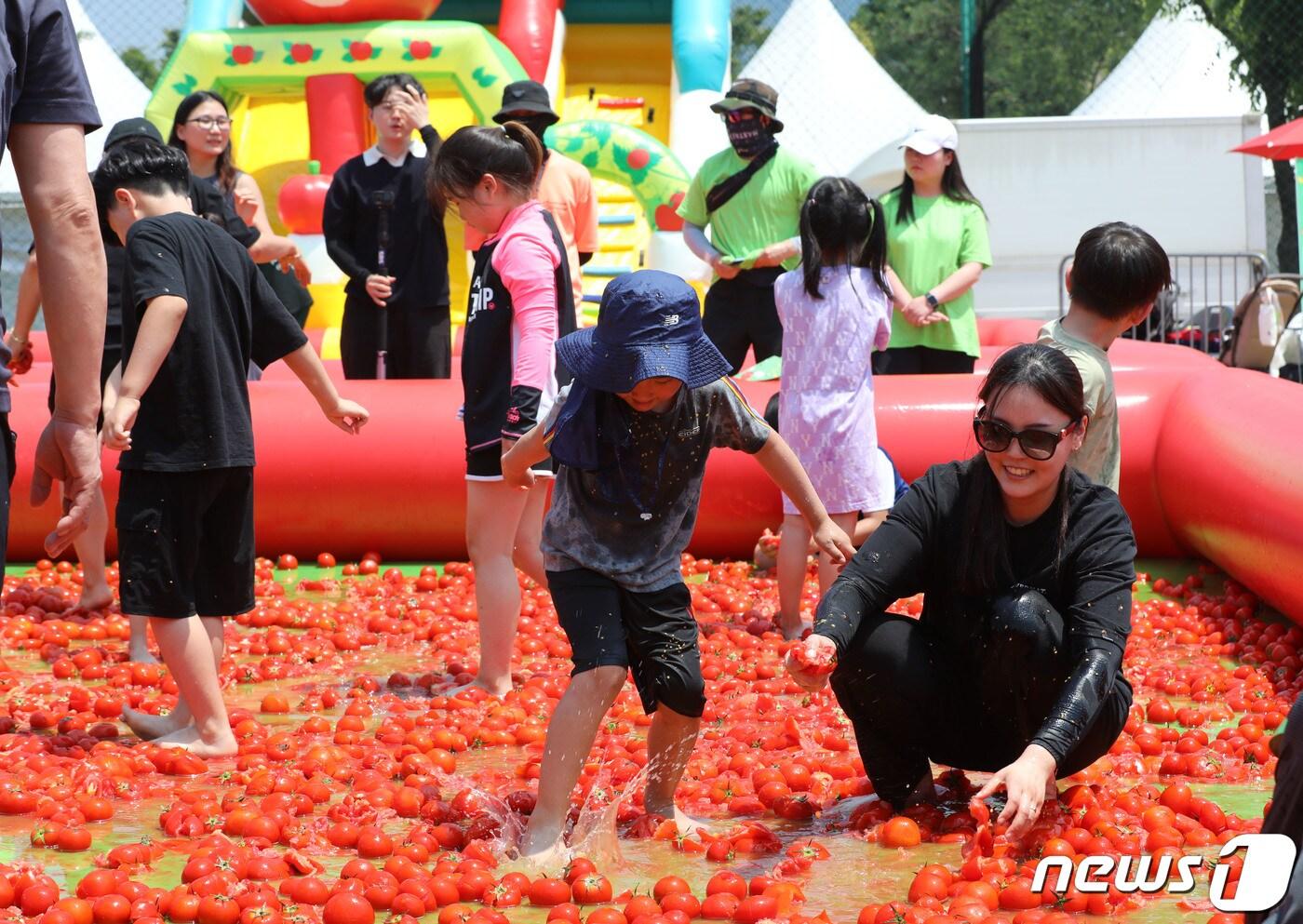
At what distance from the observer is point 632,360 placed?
3514 mm

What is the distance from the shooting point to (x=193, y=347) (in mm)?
4516

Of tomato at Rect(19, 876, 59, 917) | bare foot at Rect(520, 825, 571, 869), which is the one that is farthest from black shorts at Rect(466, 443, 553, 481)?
tomato at Rect(19, 876, 59, 917)

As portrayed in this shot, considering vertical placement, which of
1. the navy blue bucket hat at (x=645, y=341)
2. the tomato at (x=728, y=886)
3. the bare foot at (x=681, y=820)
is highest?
the navy blue bucket hat at (x=645, y=341)

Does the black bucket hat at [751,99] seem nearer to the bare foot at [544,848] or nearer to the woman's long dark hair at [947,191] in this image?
the woman's long dark hair at [947,191]

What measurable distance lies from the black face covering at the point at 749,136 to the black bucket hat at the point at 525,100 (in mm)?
921

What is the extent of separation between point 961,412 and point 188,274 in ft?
12.9

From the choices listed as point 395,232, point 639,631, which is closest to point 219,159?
point 395,232

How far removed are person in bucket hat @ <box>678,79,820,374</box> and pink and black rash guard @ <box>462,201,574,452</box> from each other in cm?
264

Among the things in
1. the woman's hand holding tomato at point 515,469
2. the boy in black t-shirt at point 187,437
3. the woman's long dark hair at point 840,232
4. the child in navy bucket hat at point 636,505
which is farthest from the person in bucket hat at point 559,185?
the child in navy bucket hat at point 636,505

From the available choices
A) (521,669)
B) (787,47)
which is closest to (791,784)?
(521,669)

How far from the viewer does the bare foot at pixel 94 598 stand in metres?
6.59

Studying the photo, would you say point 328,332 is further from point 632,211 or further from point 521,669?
point 521,669

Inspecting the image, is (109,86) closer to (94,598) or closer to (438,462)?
(438,462)

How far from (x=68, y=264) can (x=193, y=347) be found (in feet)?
5.91
